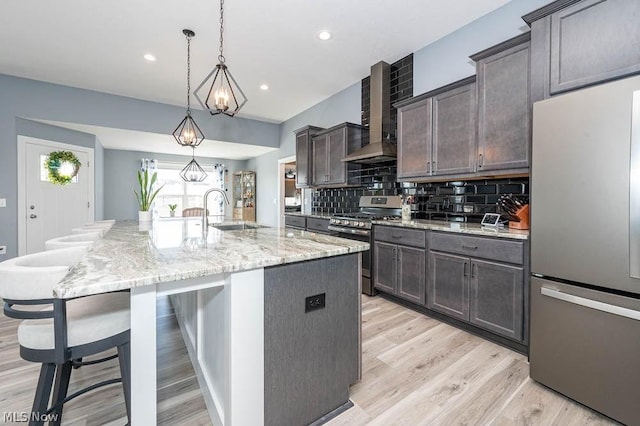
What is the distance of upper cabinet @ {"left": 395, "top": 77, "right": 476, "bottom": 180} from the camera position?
8.53 feet

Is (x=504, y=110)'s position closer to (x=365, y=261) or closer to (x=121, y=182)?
(x=365, y=261)

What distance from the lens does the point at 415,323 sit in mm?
2625

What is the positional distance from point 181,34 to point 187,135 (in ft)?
3.64

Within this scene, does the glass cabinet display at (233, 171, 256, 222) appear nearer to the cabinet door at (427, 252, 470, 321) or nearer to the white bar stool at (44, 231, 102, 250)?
the white bar stool at (44, 231, 102, 250)

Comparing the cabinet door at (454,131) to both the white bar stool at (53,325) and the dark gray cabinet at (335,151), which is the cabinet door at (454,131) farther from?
the white bar stool at (53,325)

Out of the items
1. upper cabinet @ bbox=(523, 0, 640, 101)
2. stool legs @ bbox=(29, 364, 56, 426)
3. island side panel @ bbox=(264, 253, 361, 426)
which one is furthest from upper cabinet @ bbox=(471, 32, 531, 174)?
stool legs @ bbox=(29, 364, 56, 426)

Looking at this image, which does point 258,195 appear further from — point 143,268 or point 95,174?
point 143,268

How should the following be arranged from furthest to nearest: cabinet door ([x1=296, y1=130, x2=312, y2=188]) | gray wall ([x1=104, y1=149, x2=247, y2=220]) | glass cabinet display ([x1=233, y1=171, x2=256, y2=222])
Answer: glass cabinet display ([x1=233, y1=171, x2=256, y2=222])
gray wall ([x1=104, y1=149, x2=247, y2=220])
cabinet door ([x1=296, y1=130, x2=312, y2=188])

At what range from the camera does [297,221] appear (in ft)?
16.1

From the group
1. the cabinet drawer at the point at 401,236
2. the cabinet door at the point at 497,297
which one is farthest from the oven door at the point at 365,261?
the cabinet door at the point at 497,297

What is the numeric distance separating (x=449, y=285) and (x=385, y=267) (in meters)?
0.75

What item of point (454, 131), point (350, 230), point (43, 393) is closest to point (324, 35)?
point (454, 131)

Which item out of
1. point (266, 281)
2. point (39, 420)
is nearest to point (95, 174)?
point (39, 420)

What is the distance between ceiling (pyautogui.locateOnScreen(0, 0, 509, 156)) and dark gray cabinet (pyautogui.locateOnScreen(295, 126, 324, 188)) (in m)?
0.73
